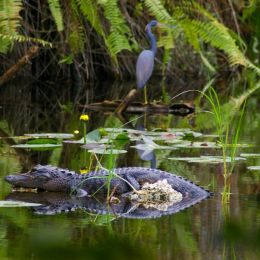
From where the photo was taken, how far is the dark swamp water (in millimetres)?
465

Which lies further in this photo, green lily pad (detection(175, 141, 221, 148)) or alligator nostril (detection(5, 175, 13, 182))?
green lily pad (detection(175, 141, 221, 148))

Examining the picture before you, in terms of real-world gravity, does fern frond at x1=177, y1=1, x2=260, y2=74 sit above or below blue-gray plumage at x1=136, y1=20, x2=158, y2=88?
above

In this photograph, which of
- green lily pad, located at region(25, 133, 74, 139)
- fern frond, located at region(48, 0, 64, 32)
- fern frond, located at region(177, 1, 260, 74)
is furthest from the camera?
fern frond, located at region(177, 1, 260, 74)

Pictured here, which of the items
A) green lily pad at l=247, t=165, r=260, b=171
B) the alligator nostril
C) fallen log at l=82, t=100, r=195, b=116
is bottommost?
green lily pad at l=247, t=165, r=260, b=171

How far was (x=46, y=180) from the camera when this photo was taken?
12.8 ft

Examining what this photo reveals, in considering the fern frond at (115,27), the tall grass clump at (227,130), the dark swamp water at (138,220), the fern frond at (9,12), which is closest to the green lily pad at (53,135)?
the dark swamp water at (138,220)

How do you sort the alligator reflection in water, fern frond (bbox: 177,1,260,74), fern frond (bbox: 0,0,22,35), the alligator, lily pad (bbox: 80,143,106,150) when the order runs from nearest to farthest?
the alligator reflection in water, the alligator, lily pad (bbox: 80,143,106,150), fern frond (bbox: 0,0,22,35), fern frond (bbox: 177,1,260,74)

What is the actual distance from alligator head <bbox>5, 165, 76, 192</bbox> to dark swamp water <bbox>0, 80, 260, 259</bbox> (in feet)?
0.28

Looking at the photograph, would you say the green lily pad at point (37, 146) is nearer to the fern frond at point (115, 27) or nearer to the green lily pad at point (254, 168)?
the green lily pad at point (254, 168)

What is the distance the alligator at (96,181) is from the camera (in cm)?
369

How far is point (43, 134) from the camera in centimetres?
552

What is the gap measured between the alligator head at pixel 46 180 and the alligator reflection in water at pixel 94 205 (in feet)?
0.22

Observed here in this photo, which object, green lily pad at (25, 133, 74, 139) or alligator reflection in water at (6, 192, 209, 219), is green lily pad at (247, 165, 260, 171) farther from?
green lily pad at (25, 133, 74, 139)

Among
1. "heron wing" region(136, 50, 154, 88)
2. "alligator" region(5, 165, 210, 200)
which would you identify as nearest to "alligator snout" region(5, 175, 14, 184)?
"alligator" region(5, 165, 210, 200)
